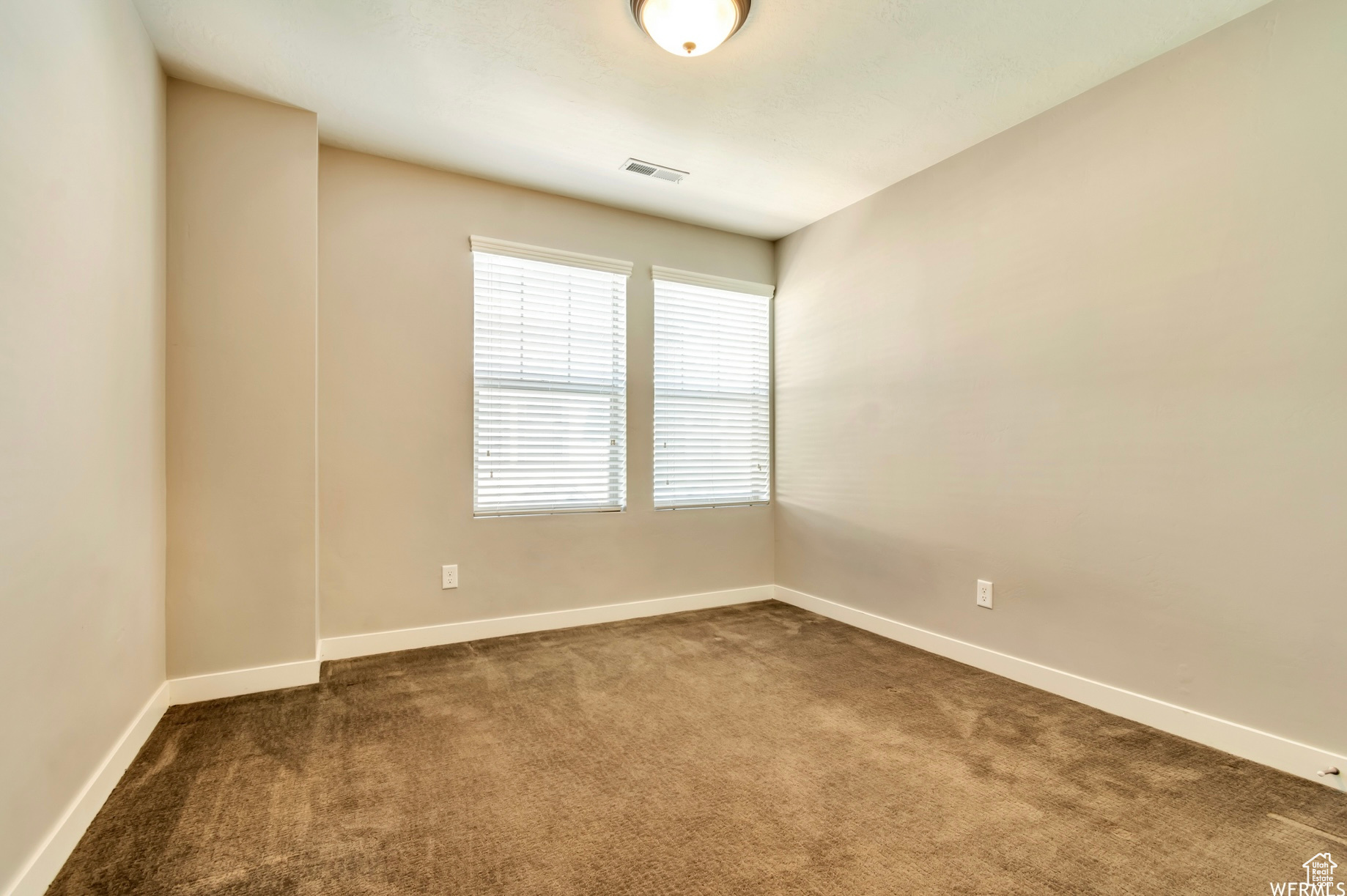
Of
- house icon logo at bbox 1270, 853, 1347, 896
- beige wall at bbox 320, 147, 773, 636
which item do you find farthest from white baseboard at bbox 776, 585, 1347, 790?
beige wall at bbox 320, 147, 773, 636

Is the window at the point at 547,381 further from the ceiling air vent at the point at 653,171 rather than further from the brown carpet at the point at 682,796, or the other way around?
the brown carpet at the point at 682,796

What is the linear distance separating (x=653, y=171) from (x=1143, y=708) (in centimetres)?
334

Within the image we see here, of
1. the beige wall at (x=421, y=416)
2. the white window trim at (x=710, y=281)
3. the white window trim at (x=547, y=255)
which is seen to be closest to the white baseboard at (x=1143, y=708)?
the beige wall at (x=421, y=416)

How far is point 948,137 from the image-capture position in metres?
3.05

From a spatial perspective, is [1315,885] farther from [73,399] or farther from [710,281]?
[710,281]

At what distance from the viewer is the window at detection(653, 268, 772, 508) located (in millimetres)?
4109

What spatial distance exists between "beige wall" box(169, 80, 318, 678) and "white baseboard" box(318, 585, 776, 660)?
0.37 m

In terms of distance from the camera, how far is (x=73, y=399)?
1701mm

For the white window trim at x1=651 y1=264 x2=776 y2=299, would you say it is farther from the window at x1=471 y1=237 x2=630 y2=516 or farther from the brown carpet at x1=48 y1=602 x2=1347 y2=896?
the brown carpet at x1=48 y1=602 x2=1347 y2=896

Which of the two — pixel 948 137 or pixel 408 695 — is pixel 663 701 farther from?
pixel 948 137

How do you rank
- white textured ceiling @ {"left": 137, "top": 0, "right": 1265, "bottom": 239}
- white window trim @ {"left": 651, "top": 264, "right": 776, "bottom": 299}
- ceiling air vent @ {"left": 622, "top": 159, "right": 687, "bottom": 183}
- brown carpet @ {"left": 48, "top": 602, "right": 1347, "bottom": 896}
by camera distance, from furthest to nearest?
white window trim @ {"left": 651, "top": 264, "right": 776, "bottom": 299} < ceiling air vent @ {"left": 622, "top": 159, "right": 687, "bottom": 183} < white textured ceiling @ {"left": 137, "top": 0, "right": 1265, "bottom": 239} < brown carpet @ {"left": 48, "top": 602, "right": 1347, "bottom": 896}

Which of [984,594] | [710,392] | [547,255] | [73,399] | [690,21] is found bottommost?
[984,594]

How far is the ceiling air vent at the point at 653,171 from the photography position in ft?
10.9

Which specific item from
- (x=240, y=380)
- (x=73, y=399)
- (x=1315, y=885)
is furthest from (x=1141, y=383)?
(x=240, y=380)
